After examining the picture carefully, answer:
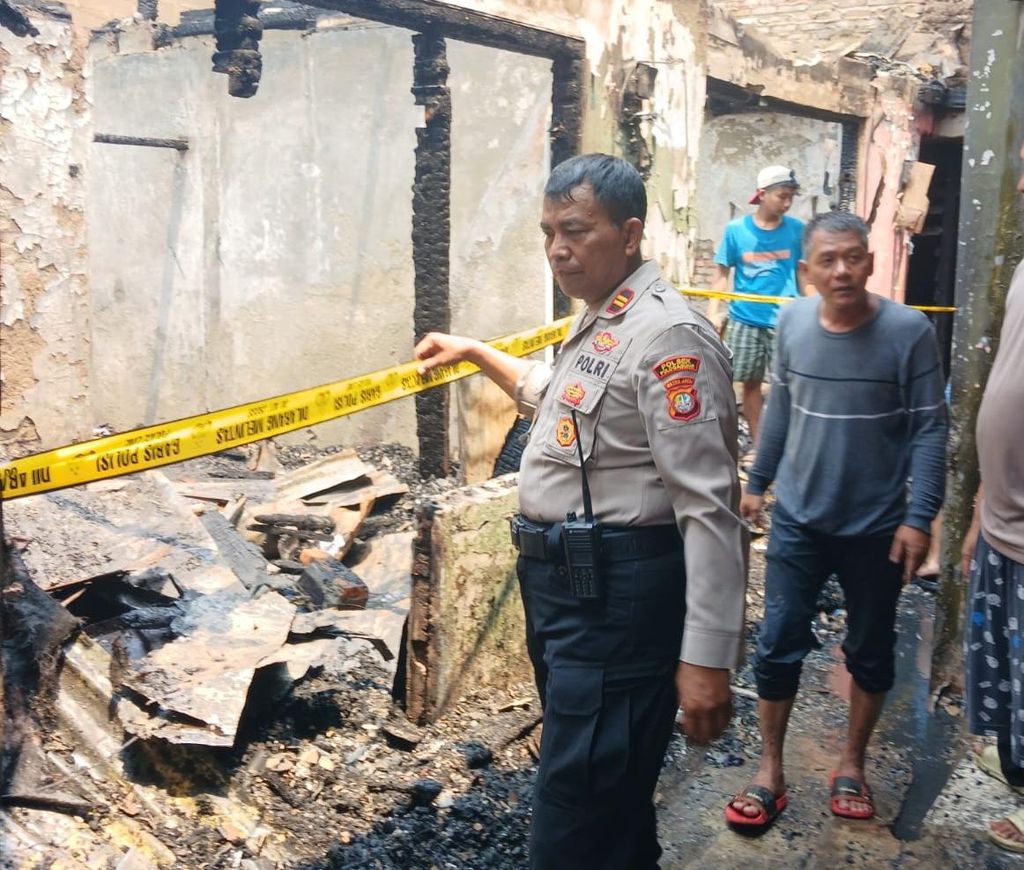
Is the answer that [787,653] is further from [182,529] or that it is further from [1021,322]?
[182,529]

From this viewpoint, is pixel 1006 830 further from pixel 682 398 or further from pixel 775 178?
pixel 775 178

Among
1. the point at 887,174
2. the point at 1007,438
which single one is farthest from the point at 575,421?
the point at 887,174

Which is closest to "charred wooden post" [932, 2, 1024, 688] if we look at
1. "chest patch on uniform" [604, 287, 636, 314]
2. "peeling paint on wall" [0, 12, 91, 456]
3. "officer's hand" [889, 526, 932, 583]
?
"officer's hand" [889, 526, 932, 583]

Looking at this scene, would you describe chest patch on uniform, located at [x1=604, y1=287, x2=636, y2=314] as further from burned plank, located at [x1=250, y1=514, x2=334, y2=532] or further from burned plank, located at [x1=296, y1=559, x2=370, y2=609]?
burned plank, located at [x1=250, y1=514, x2=334, y2=532]

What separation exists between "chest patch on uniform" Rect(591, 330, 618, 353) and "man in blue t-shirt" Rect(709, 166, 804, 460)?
4.86 m

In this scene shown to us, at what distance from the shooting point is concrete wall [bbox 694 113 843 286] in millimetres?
12039

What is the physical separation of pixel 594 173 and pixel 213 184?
29.9 ft

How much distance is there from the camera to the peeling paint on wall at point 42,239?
5000mm

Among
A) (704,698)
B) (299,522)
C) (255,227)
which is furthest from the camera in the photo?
(255,227)

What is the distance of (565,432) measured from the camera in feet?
7.21

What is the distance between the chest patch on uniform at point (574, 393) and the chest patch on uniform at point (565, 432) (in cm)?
4

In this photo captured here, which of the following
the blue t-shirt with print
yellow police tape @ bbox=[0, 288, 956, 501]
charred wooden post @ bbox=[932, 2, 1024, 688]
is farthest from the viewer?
the blue t-shirt with print

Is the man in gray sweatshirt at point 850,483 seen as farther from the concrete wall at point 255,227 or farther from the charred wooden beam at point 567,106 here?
the concrete wall at point 255,227

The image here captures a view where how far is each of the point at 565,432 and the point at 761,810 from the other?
178cm
